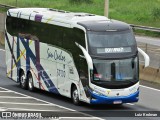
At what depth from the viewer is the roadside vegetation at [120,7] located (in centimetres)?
6744

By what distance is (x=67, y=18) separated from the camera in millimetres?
28672

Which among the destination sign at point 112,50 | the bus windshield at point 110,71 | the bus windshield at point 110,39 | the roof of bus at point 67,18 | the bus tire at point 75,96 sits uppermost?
the roof of bus at point 67,18

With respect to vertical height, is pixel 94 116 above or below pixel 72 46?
below

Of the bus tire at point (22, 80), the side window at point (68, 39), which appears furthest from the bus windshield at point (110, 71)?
the bus tire at point (22, 80)

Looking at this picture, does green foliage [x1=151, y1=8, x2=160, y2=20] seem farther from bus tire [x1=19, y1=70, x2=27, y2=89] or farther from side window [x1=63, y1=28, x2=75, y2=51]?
side window [x1=63, y1=28, x2=75, y2=51]

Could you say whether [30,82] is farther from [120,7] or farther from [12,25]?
[120,7]

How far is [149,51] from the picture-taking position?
36.4 metres

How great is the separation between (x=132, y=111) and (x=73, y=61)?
11.0 ft

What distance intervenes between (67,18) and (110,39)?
2.81 m

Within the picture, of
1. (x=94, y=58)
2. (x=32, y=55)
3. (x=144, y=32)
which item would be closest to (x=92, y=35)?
(x=94, y=58)

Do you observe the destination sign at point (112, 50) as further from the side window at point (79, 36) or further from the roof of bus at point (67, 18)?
the roof of bus at point (67, 18)

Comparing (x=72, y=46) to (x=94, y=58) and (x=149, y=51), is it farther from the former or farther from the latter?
(x=149, y=51)

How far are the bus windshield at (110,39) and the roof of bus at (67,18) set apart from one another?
0.33 m

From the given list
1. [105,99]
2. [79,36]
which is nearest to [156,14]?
[79,36]
